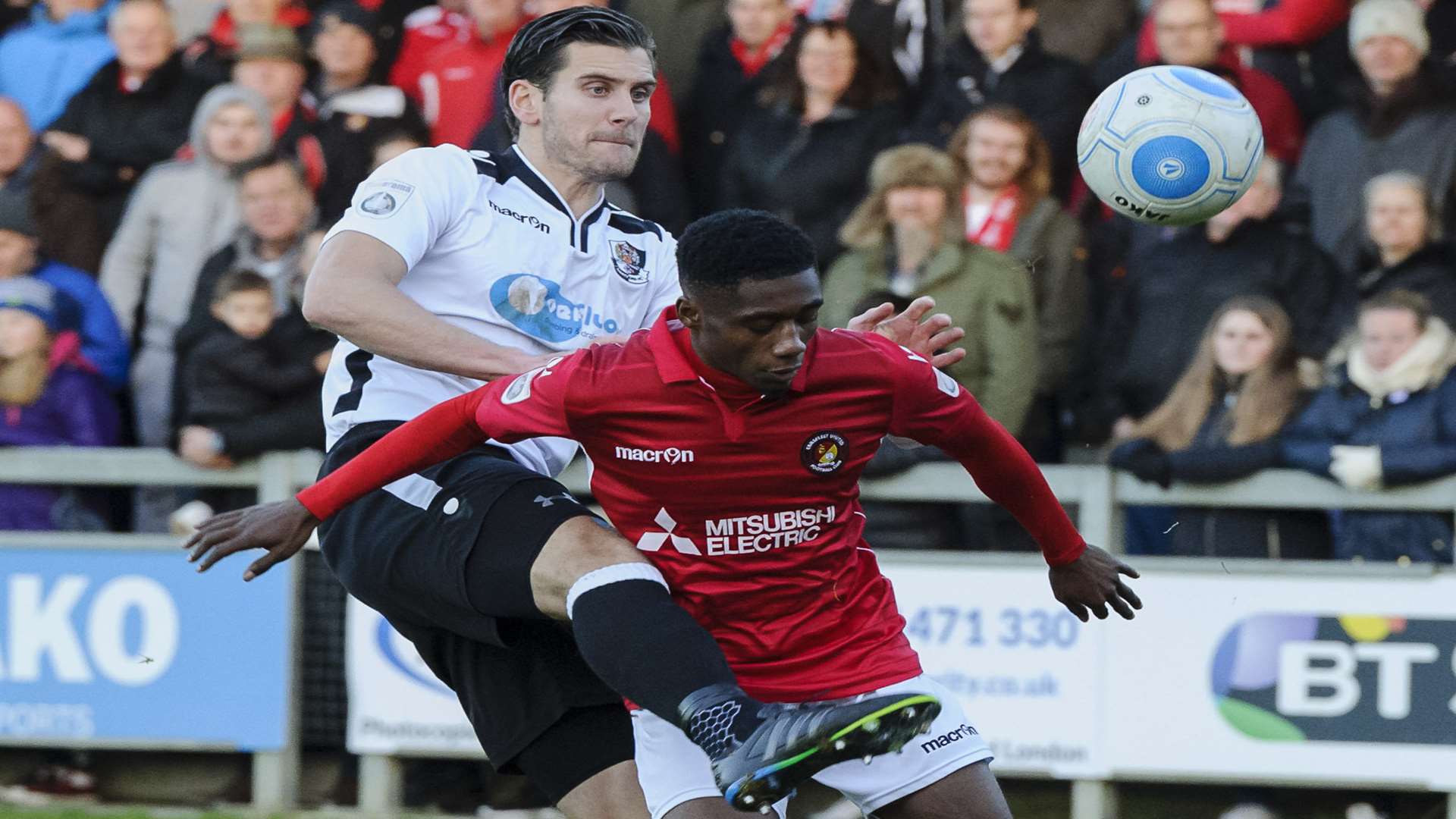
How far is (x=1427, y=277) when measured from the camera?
7387mm

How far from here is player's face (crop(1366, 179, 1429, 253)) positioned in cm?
740

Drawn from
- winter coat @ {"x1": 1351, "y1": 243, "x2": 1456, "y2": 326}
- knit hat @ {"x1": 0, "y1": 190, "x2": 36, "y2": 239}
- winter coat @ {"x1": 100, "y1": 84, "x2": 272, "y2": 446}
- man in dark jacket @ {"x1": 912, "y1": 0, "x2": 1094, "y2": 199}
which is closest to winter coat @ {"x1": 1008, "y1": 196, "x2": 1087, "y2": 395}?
man in dark jacket @ {"x1": 912, "y1": 0, "x2": 1094, "y2": 199}

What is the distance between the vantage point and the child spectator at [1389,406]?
726 centimetres

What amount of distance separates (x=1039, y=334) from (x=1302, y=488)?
112 cm

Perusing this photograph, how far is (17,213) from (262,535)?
486cm

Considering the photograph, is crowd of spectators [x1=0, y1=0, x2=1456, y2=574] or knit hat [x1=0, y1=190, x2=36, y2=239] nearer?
crowd of spectators [x1=0, y1=0, x2=1456, y2=574]

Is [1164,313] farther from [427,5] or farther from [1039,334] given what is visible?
[427,5]

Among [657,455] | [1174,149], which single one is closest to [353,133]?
[1174,149]

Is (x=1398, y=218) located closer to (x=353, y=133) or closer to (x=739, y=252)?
(x=739, y=252)

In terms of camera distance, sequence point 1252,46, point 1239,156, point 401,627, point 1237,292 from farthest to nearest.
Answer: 1. point 1252,46
2. point 1237,292
3. point 1239,156
4. point 401,627

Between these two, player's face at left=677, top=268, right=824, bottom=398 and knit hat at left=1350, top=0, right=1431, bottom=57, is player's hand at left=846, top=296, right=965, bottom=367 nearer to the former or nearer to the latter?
player's face at left=677, top=268, right=824, bottom=398

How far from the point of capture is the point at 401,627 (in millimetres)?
4906

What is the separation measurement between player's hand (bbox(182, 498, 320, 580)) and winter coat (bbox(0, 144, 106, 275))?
460 cm

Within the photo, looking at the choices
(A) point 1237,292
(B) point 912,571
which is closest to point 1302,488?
(A) point 1237,292
